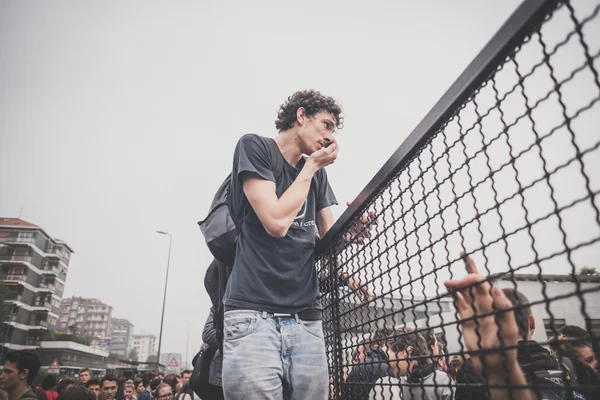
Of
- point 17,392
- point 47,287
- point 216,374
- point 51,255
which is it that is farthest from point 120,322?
point 216,374

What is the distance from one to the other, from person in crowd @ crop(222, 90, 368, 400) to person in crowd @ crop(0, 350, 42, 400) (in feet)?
22.0

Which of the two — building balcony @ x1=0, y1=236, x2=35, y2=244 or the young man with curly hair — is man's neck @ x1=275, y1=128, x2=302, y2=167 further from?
building balcony @ x1=0, y1=236, x2=35, y2=244

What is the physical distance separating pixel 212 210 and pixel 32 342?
67.1 metres

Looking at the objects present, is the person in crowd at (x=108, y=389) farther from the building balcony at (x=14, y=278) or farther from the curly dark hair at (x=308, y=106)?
the building balcony at (x=14, y=278)

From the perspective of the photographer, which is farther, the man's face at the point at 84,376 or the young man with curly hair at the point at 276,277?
→ the man's face at the point at 84,376

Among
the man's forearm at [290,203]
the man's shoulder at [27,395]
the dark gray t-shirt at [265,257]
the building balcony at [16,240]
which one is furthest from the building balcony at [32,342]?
the man's forearm at [290,203]

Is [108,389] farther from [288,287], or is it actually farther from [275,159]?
[275,159]

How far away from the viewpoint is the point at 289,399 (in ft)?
6.05

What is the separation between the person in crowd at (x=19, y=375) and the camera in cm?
651

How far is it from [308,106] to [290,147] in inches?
11.3

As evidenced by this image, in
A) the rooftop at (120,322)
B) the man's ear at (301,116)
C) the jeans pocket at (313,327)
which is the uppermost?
the rooftop at (120,322)

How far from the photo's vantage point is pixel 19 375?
6676 millimetres

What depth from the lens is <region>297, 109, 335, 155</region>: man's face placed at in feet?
7.57

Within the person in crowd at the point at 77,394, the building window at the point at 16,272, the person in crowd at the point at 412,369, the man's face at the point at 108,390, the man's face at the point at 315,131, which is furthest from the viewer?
the building window at the point at 16,272
